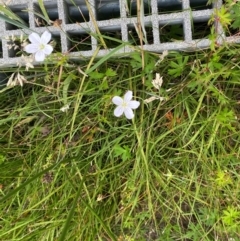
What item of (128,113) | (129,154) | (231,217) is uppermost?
(128,113)

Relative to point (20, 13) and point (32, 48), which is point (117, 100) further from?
point (20, 13)

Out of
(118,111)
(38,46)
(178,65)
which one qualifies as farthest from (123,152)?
(38,46)

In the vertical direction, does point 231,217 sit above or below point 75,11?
below

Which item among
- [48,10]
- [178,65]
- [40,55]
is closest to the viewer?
[40,55]

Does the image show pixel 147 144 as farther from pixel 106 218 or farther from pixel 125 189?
pixel 106 218

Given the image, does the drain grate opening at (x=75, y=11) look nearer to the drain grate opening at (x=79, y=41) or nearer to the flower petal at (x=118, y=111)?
the drain grate opening at (x=79, y=41)

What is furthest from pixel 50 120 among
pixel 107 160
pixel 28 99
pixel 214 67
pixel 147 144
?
pixel 214 67
